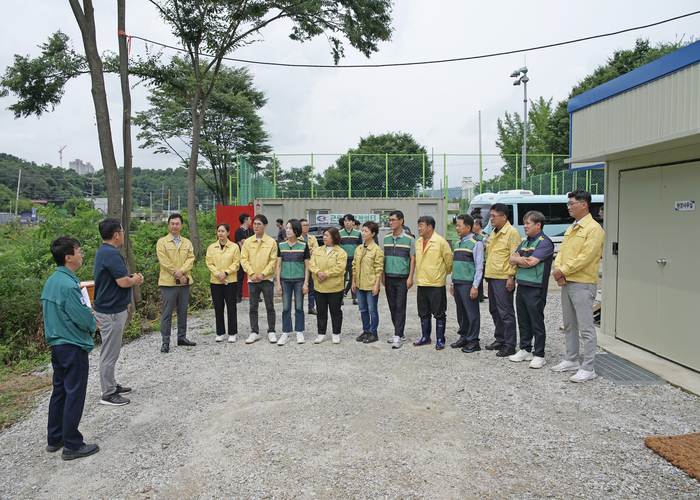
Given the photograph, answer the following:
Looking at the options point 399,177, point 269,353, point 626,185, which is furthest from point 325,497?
point 399,177

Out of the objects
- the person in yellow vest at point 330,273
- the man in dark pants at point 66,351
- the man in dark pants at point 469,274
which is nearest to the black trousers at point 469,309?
the man in dark pants at point 469,274

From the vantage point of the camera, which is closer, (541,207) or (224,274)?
(224,274)

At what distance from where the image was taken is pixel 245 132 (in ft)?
88.6

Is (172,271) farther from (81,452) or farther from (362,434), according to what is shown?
(362,434)

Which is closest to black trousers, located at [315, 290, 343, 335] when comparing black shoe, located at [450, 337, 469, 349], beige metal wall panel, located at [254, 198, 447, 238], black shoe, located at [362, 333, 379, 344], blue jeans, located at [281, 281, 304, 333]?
blue jeans, located at [281, 281, 304, 333]

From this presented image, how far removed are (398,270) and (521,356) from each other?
6.28 ft

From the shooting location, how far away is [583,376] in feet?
15.5

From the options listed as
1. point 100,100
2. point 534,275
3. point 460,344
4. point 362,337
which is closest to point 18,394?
point 362,337

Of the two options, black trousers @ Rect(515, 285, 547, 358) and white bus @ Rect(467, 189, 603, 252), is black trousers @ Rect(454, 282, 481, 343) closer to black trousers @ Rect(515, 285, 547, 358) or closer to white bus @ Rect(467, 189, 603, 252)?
black trousers @ Rect(515, 285, 547, 358)

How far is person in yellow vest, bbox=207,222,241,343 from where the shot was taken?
6418mm

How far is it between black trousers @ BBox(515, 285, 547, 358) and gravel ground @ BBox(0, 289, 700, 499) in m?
0.38

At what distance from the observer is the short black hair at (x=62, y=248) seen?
3.51 metres

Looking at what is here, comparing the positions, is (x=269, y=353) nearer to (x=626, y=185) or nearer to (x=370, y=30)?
(x=626, y=185)

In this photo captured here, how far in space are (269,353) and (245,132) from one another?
23255mm
